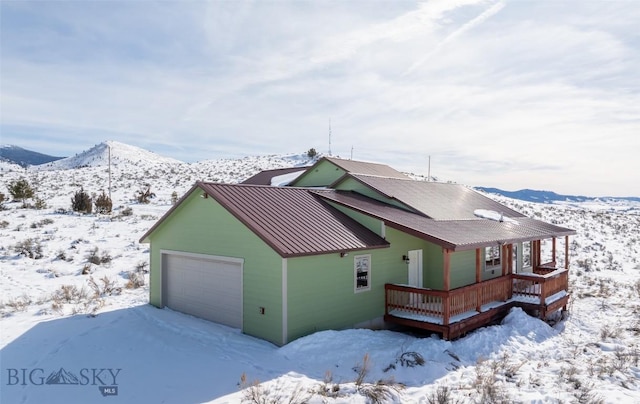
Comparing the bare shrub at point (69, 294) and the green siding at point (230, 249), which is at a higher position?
the green siding at point (230, 249)

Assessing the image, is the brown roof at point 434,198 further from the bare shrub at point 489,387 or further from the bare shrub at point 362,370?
the bare shrub at point 362,370

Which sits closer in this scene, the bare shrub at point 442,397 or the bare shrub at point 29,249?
the bare shrub at point 442,397

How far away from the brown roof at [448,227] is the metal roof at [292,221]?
85 centimetres

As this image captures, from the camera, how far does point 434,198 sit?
1888cm

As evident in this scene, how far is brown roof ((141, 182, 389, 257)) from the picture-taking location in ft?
38.0

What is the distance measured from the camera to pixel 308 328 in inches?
458

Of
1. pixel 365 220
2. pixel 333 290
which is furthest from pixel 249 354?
pixel 365 220

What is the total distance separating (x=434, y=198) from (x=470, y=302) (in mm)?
6060

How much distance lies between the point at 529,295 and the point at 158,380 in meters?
12.7

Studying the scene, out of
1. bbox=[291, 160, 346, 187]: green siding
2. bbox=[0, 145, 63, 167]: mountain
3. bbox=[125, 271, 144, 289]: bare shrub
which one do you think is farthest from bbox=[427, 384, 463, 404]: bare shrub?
bbox=[0, 145, 63, 167]: mountain

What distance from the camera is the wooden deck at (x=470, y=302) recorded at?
12.7 meters

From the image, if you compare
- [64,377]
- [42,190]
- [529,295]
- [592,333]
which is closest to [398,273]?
[529,295]

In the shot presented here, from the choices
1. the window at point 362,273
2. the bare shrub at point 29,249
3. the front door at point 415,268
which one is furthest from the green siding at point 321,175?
the bare shrub at point 29,249

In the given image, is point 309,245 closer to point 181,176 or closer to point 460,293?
point 460,293
